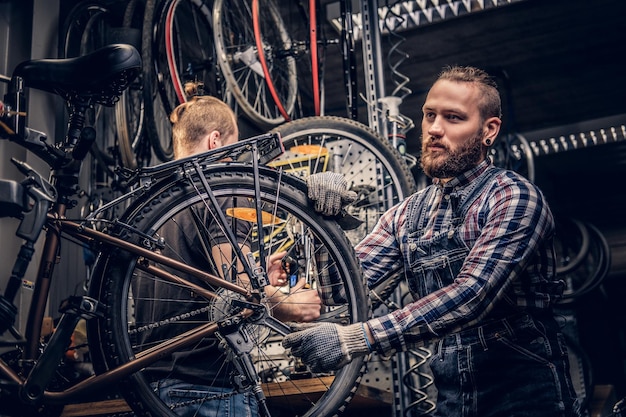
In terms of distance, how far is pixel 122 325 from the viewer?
2.08 m

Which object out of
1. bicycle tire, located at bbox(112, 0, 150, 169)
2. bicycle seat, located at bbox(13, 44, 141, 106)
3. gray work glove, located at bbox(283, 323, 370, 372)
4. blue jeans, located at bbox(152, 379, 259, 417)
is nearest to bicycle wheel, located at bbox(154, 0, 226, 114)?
bicycle tire, located at bbox(112, 0, 150, 169)

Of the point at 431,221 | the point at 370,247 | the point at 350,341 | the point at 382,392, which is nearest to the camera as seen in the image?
the point at 350,341

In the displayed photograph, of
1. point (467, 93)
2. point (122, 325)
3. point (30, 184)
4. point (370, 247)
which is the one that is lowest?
point (122, 325)

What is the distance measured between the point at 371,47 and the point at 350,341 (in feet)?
7.52

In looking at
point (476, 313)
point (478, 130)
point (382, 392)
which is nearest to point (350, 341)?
point (476, 313)

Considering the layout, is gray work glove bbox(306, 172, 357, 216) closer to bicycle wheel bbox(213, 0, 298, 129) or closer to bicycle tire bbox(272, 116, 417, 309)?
bicycle tire bbox(272, 116, 417, 309)

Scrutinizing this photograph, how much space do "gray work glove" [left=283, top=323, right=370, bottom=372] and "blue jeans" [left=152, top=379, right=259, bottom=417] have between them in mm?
401

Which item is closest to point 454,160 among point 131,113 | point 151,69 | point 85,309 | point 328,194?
point 328,194

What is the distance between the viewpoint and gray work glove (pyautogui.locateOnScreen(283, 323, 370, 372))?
1844mm

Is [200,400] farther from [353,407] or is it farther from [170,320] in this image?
[353,407]

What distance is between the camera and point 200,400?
2.19 meters

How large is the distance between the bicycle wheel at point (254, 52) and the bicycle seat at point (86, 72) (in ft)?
5.29

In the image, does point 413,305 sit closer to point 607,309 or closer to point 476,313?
point 476,313

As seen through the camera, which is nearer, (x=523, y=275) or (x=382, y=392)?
(x=523, y=275)
